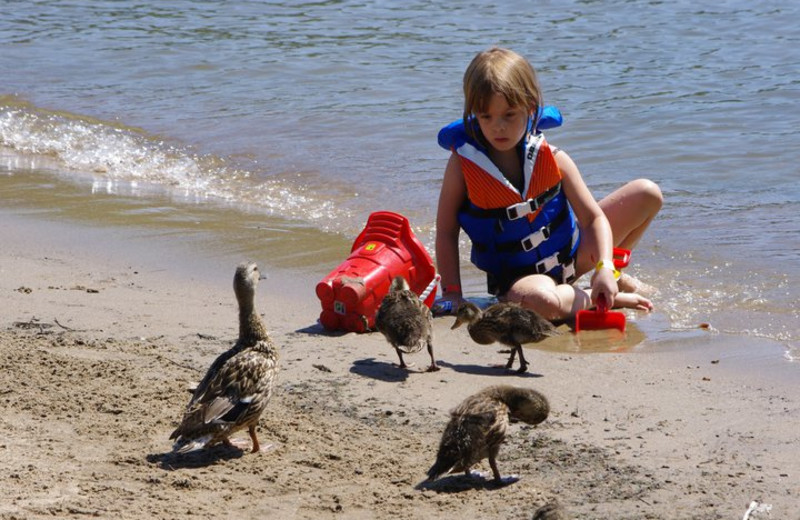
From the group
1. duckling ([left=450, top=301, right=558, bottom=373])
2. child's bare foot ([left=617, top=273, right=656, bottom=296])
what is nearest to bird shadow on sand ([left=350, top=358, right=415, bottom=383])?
duckling ([left=450, top=301, right=558, bottom=373])

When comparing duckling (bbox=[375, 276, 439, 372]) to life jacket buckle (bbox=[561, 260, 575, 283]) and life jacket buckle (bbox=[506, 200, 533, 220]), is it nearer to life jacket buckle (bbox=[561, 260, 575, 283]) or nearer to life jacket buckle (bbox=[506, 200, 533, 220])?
life jacket buckle (bbox=[506, 200, 533, 220])

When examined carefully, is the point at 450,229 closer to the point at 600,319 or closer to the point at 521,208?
the point at 521,208

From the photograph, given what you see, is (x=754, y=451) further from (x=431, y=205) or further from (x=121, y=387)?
(x=431, y=205)

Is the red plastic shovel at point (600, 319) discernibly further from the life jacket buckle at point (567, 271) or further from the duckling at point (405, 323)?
the duckling at point (405, 323)

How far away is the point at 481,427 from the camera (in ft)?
16.6

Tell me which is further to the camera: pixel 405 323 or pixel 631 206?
pixel 631 206

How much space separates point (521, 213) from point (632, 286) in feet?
3.42

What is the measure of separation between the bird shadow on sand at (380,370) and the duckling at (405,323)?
0.27 feet

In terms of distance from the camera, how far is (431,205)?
10.9 metres

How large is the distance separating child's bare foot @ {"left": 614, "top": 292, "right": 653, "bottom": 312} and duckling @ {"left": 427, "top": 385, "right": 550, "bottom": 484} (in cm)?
263

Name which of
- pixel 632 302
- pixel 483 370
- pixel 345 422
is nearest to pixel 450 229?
pixel 632 302

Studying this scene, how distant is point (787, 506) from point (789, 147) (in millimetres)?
8362

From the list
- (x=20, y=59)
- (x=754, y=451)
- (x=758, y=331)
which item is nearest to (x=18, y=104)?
(x=20, y=59)

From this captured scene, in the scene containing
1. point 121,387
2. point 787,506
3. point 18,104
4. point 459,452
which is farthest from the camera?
point 18,104
